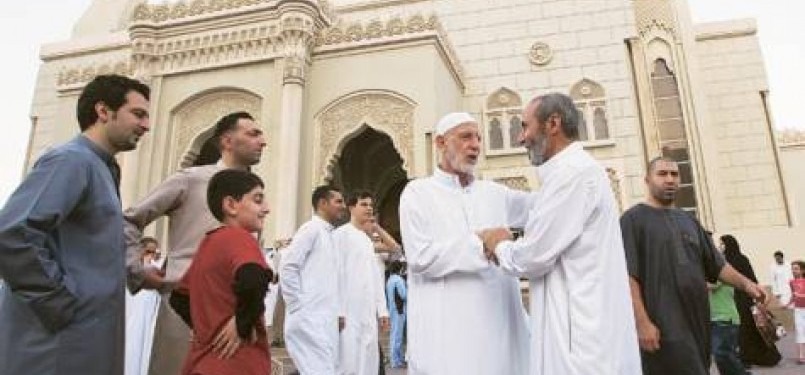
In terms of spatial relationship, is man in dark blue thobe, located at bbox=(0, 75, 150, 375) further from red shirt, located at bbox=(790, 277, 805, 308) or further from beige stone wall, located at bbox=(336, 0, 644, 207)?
beige stone wall, located at bbox=(336, 0, 644, 207)

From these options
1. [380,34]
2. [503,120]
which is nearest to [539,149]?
[380,34]

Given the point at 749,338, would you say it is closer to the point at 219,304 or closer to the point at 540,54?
the point at 219,304

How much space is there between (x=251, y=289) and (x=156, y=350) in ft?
3.00

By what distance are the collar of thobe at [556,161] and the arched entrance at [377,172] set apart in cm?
1077

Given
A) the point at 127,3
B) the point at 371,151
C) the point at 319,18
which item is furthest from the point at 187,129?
the point at 127,3

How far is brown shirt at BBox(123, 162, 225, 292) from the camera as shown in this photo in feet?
7.87

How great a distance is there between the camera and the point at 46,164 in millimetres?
1768

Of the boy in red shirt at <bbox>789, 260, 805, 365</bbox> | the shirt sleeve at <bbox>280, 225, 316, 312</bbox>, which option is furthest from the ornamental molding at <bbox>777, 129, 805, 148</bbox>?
the shirt sleeve at <bbox>280, 225, 316, 312</bbox>

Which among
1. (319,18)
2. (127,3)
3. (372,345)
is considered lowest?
(372,345)

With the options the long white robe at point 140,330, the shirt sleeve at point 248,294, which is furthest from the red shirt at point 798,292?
the shirt sleeve at point 248,294

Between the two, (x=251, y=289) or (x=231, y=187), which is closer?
(x=251, y=289)

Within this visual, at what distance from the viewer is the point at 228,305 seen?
6.27ft

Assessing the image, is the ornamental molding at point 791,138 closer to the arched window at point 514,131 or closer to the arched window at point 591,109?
Answer: the arched window at point 591,109

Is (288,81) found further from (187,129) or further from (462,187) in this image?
(462,187)
